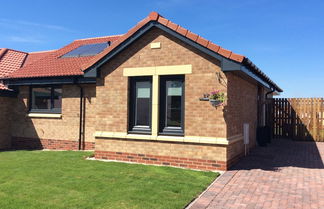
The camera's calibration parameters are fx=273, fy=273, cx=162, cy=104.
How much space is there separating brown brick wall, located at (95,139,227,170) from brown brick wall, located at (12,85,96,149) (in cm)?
259

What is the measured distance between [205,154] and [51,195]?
444cm

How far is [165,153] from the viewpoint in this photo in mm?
8812

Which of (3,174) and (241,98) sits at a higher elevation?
(241,98)

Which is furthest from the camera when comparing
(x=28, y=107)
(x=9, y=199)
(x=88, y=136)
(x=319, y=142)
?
(x=319, y=142)

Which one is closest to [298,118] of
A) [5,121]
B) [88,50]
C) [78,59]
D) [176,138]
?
[176,138]

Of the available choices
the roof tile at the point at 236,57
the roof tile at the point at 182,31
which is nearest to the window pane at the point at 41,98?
the roof tile at the point at 182,31

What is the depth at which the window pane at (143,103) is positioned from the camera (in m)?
9.39

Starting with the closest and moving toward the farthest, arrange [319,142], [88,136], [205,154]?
[205,154]
[88,136]
[319,142]

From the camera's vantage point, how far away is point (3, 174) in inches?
302

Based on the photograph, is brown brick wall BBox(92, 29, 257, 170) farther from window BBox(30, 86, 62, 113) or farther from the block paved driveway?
window BBox(30, 86, 62, 113)

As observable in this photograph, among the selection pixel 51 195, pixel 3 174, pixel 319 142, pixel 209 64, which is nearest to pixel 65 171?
pixel 3 174

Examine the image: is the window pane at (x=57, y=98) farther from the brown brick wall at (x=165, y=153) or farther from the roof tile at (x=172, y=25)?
the roof tile at (x=172, y=25)

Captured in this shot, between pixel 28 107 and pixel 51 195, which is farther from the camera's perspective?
pixel 28 107

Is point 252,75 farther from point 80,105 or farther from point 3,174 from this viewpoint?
point 3,174
